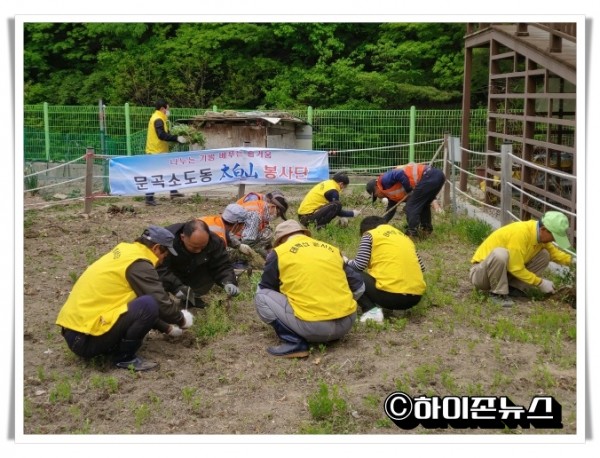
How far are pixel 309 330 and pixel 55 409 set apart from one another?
1.87 m

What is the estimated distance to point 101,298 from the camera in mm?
5340

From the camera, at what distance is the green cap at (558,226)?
21.1 ft

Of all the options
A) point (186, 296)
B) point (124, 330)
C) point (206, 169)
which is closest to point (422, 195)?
point (186, 296)

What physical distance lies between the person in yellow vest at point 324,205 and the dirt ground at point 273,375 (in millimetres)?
3078

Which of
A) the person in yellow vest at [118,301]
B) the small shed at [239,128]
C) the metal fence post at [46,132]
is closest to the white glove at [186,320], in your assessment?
the person in yellow vest at [118,301]

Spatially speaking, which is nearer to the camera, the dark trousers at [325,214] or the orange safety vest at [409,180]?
the orange safety vest at [409,180]

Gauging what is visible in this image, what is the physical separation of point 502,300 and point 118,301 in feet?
11.6

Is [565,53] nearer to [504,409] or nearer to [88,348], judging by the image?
[504,409]

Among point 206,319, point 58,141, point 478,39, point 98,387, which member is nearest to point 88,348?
point 98,387

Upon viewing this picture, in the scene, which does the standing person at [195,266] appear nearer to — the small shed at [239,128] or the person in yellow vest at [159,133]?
the person in yellow vest at [159,133]

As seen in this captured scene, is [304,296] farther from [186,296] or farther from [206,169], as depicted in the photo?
[206,169]
